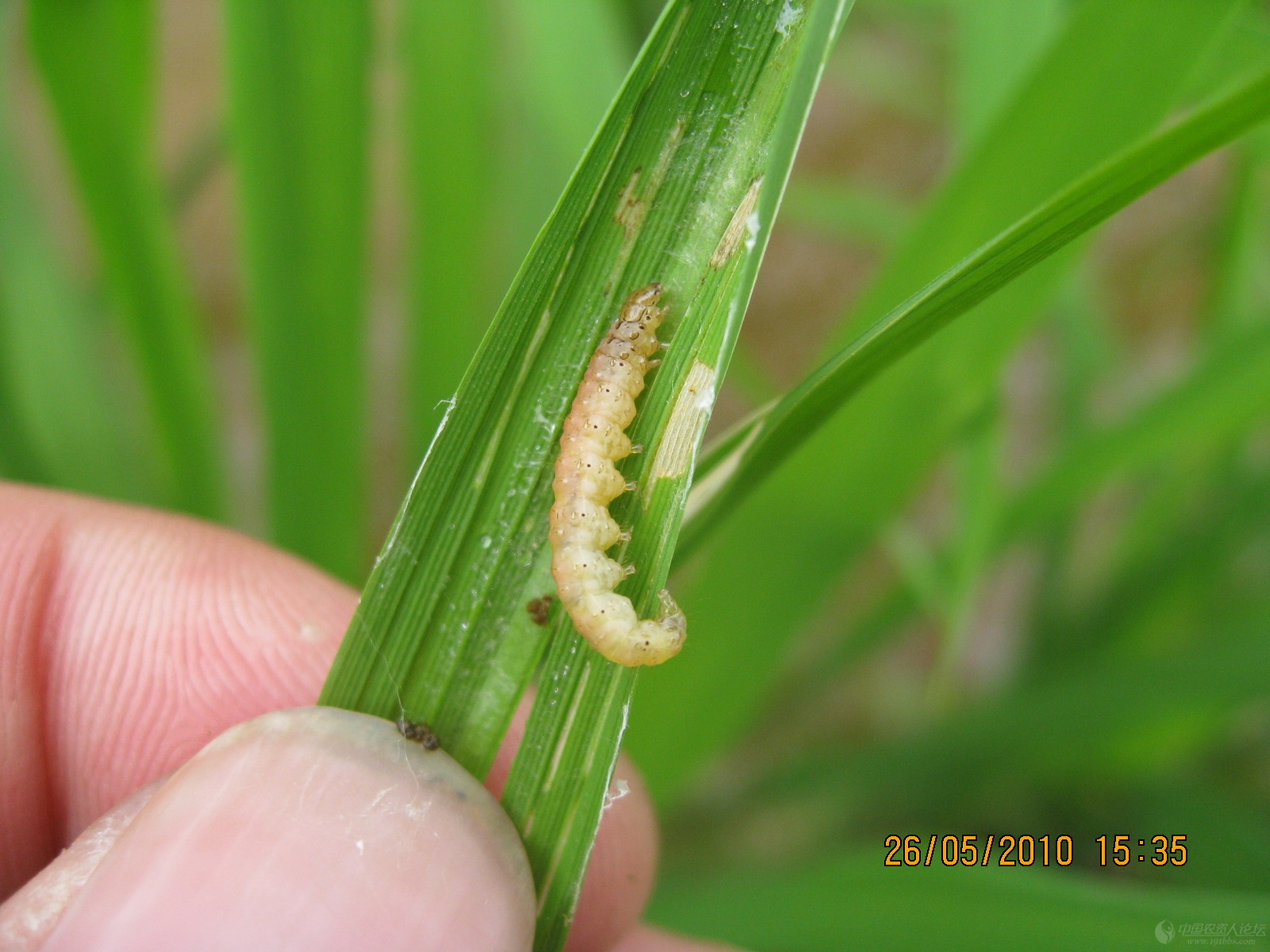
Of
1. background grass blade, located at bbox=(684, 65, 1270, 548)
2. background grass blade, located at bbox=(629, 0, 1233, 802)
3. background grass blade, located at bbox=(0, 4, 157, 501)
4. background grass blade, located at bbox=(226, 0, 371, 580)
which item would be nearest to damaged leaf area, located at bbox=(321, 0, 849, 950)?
background grass blade, located at bbox=(684, 65, 1270, 548)

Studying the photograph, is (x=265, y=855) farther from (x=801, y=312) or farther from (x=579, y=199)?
(x=801, y=312)

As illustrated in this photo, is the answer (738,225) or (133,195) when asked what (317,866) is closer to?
(738,225)

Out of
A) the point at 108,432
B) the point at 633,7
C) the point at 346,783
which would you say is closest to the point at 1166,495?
the point at 633,7

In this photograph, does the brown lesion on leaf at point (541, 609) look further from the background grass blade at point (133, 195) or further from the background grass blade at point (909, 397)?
the background grass blade at point (133, 195)

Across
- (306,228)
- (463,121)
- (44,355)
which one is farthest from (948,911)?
(44,355)

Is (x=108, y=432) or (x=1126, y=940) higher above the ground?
(x=108, y=432)

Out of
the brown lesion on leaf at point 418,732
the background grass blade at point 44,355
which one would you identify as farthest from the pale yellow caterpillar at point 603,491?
the background grass blade at point 44,355
